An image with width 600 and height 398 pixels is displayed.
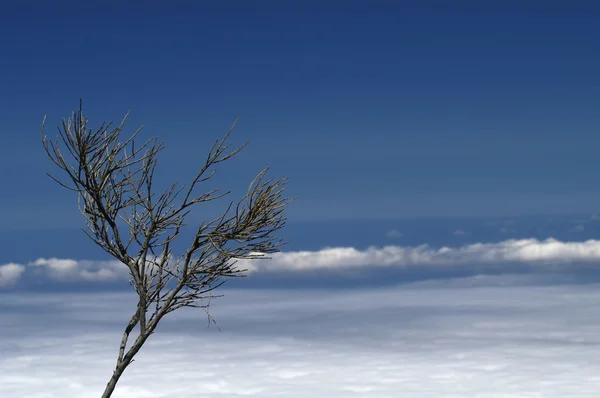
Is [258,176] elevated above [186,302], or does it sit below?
above

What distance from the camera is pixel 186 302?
40.8 ft

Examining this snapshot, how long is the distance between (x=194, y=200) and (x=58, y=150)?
2.39 metres

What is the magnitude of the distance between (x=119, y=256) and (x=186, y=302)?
1408mm

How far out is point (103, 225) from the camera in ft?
39.8

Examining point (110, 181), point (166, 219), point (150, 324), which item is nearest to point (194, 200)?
point (166, 219)

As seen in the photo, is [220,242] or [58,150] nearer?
[58,150]

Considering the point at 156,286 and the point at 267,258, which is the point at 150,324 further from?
the point at 267,258

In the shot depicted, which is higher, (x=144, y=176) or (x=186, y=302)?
(x=144, y=176)

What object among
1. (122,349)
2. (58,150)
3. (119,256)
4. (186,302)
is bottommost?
(122,349)

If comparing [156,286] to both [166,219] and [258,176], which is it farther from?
[258,176]

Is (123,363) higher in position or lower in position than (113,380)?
higher

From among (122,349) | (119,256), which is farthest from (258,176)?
(122,349)

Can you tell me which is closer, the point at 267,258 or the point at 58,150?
the point at 58,150

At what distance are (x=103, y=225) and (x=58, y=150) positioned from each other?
58.0 inches
